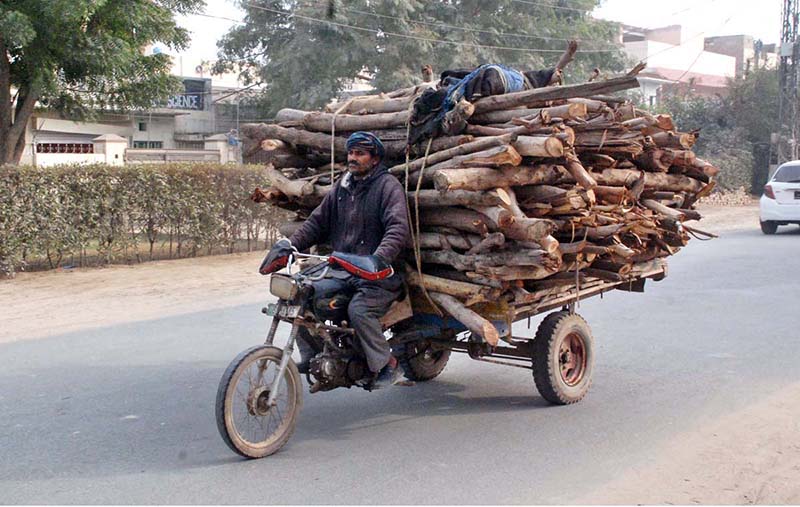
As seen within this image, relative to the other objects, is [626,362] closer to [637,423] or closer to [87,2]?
[637,423]

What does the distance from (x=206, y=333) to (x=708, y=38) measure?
62.7 m

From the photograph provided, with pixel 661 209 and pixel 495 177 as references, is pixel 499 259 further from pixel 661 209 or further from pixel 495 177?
pixel 661 209

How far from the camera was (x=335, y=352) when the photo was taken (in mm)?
5441

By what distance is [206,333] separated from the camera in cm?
897

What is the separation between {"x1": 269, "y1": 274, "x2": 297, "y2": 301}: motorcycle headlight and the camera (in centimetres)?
524

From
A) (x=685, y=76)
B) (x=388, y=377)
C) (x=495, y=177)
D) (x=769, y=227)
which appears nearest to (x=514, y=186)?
(x=495, y=177)

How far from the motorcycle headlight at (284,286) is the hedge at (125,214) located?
7.95m

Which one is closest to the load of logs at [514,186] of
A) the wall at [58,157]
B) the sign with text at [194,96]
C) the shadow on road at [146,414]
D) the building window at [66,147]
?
the shadow on road at [146,414]

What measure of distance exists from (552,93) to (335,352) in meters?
2.12

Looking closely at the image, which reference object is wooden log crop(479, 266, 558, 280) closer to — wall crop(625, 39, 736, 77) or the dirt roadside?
the dirt roadside

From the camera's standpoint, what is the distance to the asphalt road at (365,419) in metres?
4.77

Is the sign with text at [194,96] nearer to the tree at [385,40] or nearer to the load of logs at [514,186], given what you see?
the tree at [385,40]

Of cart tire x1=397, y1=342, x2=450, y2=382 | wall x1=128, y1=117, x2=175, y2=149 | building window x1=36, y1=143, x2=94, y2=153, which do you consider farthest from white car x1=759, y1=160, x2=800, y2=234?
wall x1=128, y1=117, x2=175, y2=149

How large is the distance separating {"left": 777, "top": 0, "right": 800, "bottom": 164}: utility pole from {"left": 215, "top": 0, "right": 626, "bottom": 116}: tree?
6.07m
